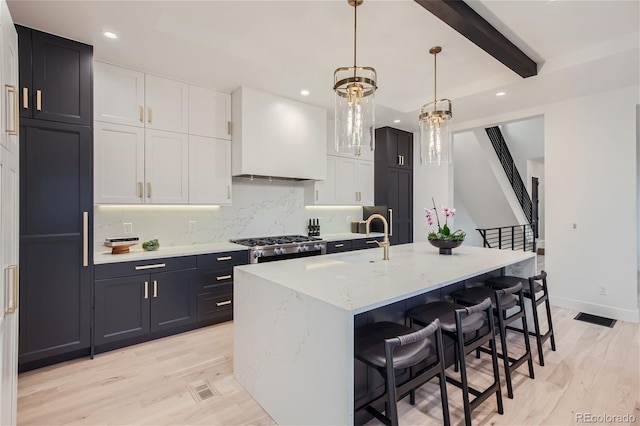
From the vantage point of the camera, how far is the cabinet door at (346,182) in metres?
5.03

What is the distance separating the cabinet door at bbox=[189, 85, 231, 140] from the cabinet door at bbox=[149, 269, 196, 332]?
1586mm

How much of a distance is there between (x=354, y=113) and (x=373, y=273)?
1.17m

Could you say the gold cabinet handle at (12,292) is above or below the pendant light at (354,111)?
below

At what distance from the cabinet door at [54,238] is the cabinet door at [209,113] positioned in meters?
1.11

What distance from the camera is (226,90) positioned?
3.78 meters

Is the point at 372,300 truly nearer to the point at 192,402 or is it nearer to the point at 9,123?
the point at 192,402

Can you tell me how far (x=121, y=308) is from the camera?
2891 mm

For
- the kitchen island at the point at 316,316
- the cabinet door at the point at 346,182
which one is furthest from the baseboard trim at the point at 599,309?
the cabinet door at the point at 346,182

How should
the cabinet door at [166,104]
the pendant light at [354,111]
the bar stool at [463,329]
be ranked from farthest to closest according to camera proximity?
the cabinet door at [166,104] → the pendant light at [354,111] → the bar stool at [463,329]

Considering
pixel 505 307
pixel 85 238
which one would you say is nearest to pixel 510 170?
pixel 505 307

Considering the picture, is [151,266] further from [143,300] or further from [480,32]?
[480,32]

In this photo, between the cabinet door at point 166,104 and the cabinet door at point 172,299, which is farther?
the cabinet door at point 166,104

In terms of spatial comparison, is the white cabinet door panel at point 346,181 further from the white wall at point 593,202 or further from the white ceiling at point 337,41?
the white wall at point 593,202

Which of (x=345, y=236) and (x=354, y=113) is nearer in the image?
(x=354, y=113)
